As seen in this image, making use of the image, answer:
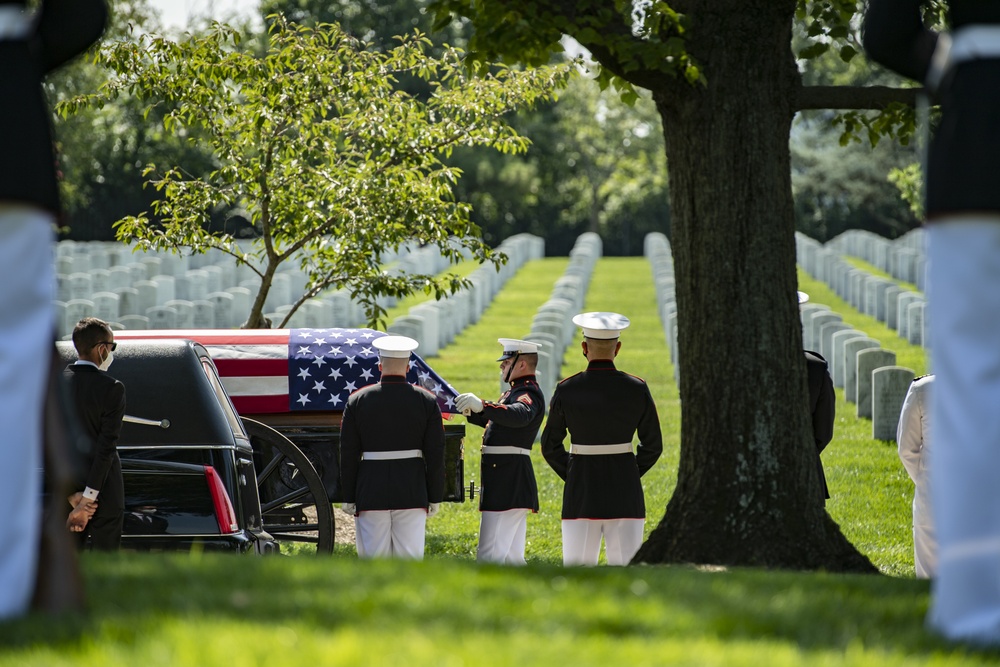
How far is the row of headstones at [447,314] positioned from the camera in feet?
64.1

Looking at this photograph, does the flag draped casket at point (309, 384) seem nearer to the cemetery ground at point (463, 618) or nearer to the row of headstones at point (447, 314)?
the cemetery ground at point (463, 618)

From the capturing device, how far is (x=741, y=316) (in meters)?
6.54

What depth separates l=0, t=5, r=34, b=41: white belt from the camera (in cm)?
351

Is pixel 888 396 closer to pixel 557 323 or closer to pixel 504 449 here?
pixel 557 323

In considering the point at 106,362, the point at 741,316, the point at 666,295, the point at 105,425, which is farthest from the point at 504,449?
the point at 666,295

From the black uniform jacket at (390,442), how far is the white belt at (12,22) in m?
4.70

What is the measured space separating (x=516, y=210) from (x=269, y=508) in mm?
50793

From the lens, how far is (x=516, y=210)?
5912cm

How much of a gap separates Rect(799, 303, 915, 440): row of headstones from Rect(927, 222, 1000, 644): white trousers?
28.0 feet

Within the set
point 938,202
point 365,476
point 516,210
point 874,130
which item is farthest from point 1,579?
point 516,210

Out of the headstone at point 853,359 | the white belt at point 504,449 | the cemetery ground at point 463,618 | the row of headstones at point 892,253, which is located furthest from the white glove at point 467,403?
the row of headstones at point 892,253

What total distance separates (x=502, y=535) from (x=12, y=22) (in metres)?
5.90

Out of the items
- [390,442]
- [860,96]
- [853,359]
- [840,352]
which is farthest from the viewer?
[840,352]

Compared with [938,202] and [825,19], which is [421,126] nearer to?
[825,19]
